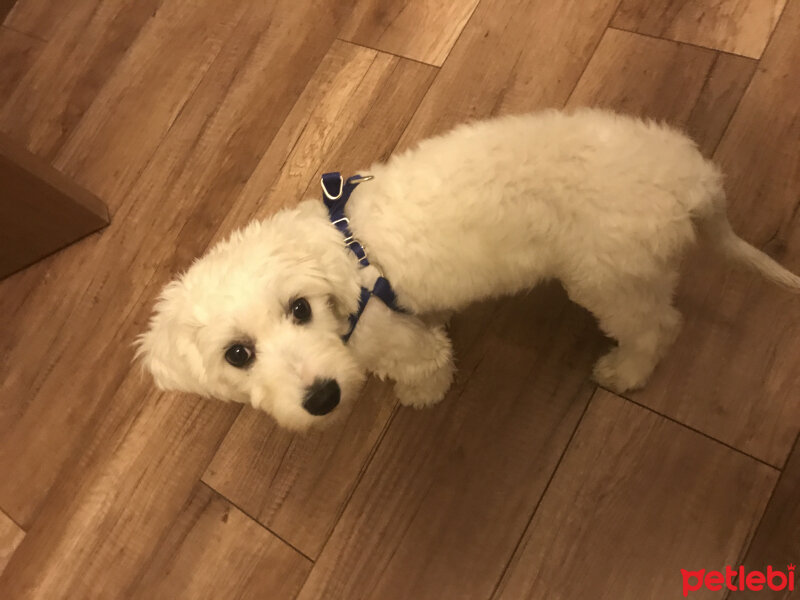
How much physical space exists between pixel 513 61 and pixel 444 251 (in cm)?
84

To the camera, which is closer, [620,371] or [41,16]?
[620,371]

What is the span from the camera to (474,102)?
5.02ft

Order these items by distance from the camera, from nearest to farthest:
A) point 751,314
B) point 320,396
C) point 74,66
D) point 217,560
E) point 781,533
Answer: point 320,396
point 781,533
point 751,314
point 217,560
point 74,66

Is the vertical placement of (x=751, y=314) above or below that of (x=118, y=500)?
above

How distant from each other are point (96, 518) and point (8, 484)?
12.4 inches

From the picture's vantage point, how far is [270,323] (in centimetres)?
92

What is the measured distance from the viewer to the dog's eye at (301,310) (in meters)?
0.94

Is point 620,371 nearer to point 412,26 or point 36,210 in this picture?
point 412,26

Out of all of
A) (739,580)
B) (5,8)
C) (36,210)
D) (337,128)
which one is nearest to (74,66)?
(5,8)

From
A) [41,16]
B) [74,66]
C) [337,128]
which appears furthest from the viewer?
[41,16]

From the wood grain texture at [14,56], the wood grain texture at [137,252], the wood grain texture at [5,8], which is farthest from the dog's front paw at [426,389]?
the wood grain texture at [5,8]

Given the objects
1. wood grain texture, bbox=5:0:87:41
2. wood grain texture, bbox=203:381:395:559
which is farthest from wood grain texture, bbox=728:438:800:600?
wood grain texture, bbox=5:0:87:41

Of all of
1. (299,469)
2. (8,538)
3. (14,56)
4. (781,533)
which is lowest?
(8,538)

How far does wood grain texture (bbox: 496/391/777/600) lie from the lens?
1154 mm
